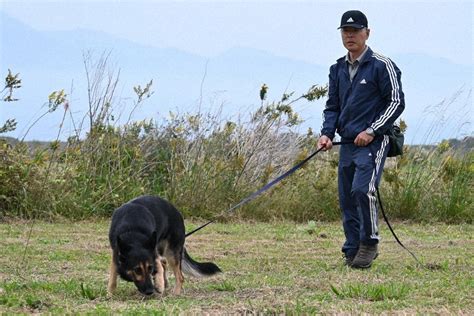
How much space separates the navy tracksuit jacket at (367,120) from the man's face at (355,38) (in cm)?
10

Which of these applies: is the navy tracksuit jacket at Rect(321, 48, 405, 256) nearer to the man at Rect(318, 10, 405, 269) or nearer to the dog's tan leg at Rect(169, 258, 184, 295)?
the man at Rect(318, 10, 405, 269)

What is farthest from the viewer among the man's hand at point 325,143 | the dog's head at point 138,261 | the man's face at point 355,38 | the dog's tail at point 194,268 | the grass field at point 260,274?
the man's hand at point 325,143

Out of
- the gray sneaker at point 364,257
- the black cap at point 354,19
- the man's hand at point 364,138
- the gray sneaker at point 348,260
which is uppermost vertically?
the black cap at point 354,19

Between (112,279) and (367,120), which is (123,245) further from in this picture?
(367,120)

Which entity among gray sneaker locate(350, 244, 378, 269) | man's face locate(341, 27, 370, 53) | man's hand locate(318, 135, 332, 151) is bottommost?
gray sneaker locate(350, 244, 378, 269)

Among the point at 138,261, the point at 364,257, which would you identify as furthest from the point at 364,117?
the point at 138,261

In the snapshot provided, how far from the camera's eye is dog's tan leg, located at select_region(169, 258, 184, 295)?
703 centimetres

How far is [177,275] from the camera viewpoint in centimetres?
711

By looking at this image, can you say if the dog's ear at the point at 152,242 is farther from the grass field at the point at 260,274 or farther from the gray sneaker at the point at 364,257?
the gray sneaker at the point at 364,257

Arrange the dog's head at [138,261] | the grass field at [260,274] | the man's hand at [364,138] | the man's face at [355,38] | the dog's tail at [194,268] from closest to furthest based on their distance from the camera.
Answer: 1. the grass field at [260,274]
2. the dog's head at [138,261]
3. the dog's tail at [194,268]
4. the man's hand at [364,138]
5. the man's face at [355,38]

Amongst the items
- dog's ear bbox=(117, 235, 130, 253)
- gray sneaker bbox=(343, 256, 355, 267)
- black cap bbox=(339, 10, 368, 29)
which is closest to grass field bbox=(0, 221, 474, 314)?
gray sneaker bbox=(343, 256, 355, 267)

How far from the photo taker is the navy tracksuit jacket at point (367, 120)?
808 cm

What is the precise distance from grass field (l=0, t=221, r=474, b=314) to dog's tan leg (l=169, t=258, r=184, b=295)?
0.09 metres

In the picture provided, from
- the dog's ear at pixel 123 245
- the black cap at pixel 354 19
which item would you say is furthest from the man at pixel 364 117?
the dog's ear at pixel 123 245
